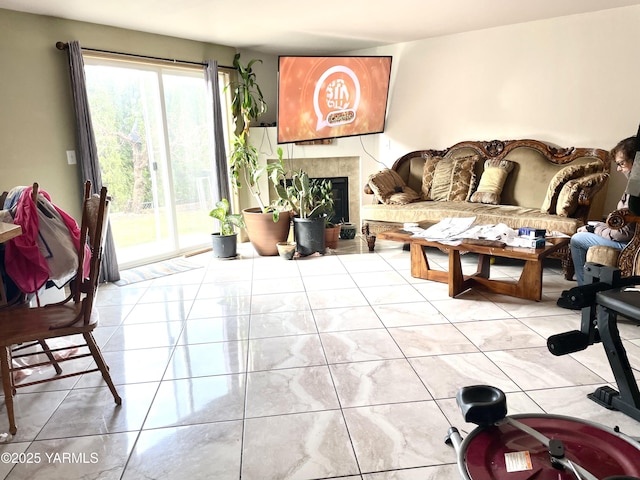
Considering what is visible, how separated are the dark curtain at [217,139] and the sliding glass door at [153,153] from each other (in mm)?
95

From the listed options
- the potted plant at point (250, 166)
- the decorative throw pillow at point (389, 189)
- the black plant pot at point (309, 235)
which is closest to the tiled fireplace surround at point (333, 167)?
the potted plant at point (250, 166)

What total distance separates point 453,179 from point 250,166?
7.44ft

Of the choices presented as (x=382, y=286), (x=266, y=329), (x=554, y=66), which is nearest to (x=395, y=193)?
(x=382, y=286)

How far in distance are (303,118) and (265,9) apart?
4.70 feet

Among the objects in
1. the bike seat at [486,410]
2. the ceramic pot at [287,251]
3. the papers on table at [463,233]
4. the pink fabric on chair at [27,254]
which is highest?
the pink fabric on chair at [27,254]

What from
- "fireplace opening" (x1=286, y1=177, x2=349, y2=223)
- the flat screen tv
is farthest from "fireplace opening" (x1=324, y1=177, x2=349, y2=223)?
the flat screen tv

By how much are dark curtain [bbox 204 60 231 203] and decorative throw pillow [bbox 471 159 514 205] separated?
2.75m

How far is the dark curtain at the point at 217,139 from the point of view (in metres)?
4.88

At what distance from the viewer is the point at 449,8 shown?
12.9ft

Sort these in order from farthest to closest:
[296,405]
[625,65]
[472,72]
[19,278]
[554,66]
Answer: [472,72], [554,66], [625,65], [19,278], [296,405]

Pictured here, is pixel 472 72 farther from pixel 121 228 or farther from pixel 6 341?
pixel 6 341

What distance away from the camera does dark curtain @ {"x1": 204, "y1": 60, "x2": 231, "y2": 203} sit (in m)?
4.88

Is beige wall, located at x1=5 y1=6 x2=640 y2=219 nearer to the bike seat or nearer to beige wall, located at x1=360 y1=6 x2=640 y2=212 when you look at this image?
beige wall, located at x1=360 y1=6 x2=640 y2=212

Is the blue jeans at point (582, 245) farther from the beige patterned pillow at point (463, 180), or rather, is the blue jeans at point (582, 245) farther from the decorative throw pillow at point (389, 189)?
the decorative throw pillow at point (389, 189)
